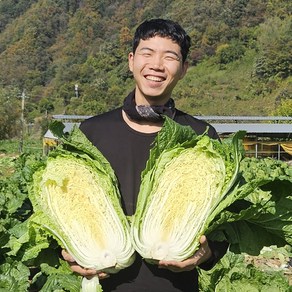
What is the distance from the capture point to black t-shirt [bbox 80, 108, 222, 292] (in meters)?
2.59

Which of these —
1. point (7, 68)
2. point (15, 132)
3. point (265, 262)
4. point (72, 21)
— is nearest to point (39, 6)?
point (72, 21)

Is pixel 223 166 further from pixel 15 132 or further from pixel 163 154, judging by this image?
pixel 15 132

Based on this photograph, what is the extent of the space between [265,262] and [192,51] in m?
66.8

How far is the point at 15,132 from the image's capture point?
4362cm

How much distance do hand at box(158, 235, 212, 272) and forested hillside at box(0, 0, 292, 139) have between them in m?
40.0

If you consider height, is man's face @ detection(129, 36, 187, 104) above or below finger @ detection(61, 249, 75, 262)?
above

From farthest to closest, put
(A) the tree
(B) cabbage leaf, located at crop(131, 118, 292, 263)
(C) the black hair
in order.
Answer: (A) the tree
(C) the black hair
(B) cabbage leaf, located at crop(131, 118, 292, 263)

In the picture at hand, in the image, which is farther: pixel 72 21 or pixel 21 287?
pixel 72 21

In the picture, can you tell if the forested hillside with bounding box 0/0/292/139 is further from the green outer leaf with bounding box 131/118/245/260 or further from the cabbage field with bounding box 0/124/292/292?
the green outer leaf with bounding box 131/118/245/260

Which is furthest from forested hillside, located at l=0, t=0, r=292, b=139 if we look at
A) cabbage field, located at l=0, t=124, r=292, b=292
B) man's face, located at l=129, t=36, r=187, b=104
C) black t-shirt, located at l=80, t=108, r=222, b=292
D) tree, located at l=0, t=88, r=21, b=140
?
man's face, located at l=129, t=36, r=187, b=104

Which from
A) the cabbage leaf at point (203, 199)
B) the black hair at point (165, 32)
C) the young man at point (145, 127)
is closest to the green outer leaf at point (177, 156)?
the cabbage leaf at point (203, 199)

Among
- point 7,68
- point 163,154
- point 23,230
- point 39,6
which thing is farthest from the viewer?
point 39,6

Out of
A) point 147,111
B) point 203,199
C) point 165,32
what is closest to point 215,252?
point 203,199

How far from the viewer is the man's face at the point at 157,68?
2.70 meters
